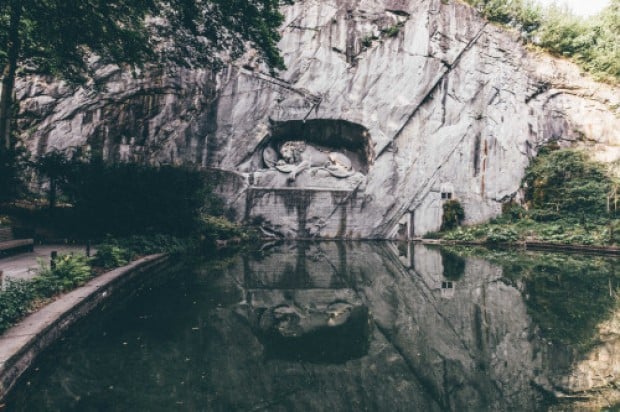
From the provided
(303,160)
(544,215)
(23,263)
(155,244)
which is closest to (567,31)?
(544,215)

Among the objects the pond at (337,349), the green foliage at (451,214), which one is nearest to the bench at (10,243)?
the pond at (337,349)

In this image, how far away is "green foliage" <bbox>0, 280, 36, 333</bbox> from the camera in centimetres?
421

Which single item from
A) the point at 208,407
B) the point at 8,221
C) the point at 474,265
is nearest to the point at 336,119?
the point at 474,265

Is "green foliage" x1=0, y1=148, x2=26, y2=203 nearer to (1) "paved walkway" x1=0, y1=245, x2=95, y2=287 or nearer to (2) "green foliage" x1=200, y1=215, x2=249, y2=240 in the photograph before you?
(1) "paved walkway" x1=0, y1=245, x2=95, y2=287

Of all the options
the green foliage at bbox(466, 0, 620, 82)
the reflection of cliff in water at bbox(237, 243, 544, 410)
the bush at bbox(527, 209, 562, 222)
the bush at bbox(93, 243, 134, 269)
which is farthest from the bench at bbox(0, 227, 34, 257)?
the green foliage at bbox(466, 0, 620, 82)

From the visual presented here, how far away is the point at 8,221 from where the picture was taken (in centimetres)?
1073

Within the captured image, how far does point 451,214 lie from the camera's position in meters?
18.2

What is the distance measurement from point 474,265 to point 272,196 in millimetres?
9462

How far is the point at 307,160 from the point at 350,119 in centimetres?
278

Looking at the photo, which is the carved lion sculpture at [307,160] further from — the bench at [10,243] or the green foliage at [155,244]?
the bench at [10,243]

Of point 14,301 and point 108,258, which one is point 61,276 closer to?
point 14,301

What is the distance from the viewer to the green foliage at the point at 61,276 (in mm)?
5488

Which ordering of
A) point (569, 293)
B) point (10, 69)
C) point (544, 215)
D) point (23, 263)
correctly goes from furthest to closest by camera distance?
point (544, 215) → point (10, 69) → point (23, 263) → point (569, 293)

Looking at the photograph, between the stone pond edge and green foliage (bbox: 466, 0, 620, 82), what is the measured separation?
20921 millimetres
